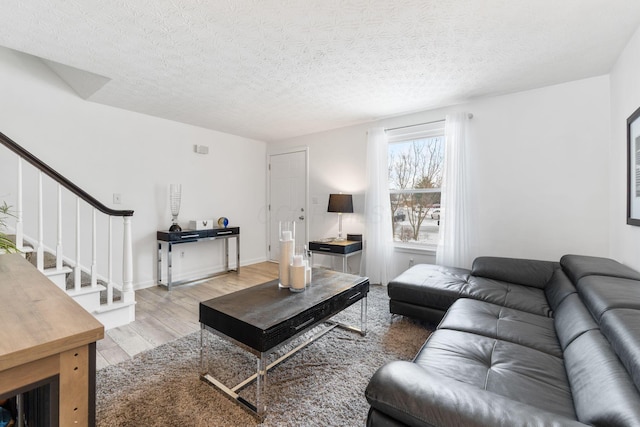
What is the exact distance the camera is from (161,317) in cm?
275

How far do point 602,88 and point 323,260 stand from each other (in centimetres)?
378

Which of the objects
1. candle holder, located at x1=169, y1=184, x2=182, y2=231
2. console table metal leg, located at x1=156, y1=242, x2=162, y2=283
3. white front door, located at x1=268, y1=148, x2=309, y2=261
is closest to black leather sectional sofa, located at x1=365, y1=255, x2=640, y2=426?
white front door, located at x1=268, y1=148, x2=309, y2=261

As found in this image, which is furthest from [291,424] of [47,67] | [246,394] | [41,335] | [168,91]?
[47,67]

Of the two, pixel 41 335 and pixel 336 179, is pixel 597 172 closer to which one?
pixel 336 179

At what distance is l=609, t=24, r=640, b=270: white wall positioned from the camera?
1.97 metres

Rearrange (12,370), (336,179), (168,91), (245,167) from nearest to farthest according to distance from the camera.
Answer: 1. (12,370)
2. (168,91)
3. (336,179)
4. (245,167)

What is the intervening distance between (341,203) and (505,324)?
2.57 metres

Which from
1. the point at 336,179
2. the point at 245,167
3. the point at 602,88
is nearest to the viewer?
the point at 602,88

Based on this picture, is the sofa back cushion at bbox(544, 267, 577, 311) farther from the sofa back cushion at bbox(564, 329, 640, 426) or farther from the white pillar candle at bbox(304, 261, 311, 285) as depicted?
the white pillar candle at bbox(304, 261, 311, 285)

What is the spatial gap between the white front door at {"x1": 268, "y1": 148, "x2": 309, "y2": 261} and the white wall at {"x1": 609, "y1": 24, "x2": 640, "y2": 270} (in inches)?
143

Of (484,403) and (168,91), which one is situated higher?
(168,91)

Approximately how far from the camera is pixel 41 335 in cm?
70

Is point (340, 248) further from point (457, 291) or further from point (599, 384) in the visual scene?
point (599, 384)

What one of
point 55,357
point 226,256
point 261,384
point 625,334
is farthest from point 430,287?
point 226,256
